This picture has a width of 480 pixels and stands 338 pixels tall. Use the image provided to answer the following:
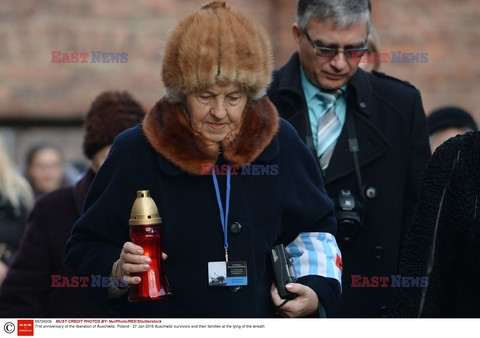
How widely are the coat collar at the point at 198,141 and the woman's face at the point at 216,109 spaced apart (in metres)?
0.03

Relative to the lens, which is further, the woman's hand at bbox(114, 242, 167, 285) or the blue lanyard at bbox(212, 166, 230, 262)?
the blue lanyard at bbox(212, 166, 230, 262)

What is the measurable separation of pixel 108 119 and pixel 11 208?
1.99m

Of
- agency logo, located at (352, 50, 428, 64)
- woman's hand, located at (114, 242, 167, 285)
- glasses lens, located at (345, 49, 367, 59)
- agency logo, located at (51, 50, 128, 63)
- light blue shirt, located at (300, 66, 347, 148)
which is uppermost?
agency logo, located at (51, 50, 128, 63)

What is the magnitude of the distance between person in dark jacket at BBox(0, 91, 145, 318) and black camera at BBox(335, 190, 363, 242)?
1025mm

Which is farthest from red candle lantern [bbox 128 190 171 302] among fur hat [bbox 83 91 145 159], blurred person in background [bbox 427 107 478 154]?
blurred person in background [bbox 427 107 478 154]

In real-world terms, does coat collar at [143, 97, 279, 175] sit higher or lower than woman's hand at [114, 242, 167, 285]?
higher

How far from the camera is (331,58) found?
15.0 ft

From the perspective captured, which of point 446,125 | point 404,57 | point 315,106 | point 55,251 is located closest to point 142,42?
point 404,57

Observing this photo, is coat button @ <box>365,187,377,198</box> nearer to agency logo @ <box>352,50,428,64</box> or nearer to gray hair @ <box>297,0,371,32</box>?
gray hair @ <box>297,0,371,32</box>

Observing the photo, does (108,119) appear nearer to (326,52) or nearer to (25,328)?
(326,52)

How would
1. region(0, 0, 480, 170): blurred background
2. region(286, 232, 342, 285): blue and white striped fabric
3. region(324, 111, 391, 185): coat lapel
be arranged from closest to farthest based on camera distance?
1. region(286, 232, 342, 285): blue and white striped fabric
2. region(324, 111, 391, 185): coat lapel
3. region(0, 0, 480, 170): blurred background

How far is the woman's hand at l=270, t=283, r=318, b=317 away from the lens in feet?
12.2

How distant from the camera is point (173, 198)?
3729 millimetres

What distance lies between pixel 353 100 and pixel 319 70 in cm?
19
